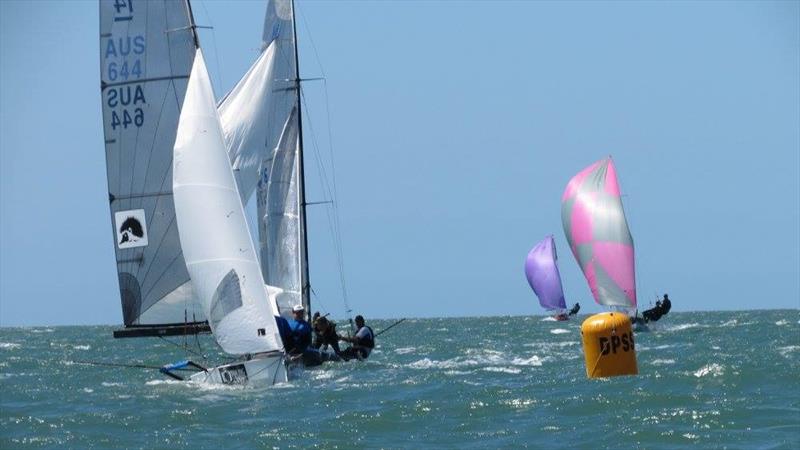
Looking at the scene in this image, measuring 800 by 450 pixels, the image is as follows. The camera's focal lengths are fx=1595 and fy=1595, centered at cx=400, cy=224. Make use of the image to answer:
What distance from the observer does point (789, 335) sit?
4394cm

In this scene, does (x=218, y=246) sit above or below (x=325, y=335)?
above

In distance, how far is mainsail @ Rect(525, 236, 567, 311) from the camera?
69125mm

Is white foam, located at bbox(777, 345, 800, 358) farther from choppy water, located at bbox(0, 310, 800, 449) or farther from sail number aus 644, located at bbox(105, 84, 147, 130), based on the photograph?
sail number aus 644, located at bbox(105, 84, 147, 130)

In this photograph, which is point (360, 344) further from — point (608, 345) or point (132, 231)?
point (608, 345)

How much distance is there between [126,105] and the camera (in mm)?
26391

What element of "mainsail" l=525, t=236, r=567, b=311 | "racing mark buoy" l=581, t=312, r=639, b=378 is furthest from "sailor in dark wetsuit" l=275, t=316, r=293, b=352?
"mainsail" l=525, t=236, r=567, b=311

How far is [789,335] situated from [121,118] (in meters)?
23.8


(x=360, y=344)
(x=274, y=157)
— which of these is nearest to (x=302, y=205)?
(x=274, y=157)

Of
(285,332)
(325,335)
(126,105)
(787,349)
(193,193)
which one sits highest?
(126,105)

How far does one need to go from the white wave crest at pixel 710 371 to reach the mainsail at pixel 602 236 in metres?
19.0

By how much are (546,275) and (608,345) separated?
46011mm

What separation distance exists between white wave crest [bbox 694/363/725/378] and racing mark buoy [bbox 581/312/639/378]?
1026mm

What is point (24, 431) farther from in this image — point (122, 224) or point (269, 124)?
point (269, 124)

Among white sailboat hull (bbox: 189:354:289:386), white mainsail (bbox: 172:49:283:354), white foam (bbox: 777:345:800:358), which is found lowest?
white foam (bbox: 777:345:800:358)
